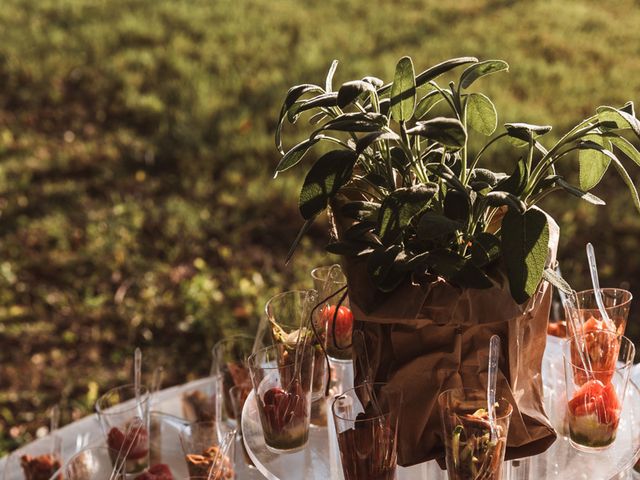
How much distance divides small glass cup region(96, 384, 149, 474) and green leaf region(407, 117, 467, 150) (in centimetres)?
88

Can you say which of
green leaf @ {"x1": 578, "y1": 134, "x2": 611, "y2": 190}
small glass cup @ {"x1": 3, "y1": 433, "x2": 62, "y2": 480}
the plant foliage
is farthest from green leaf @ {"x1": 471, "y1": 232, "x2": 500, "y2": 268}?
small glass cup @ {"x1": 3, "y1": 433, "x2": 62, "y2": 480}

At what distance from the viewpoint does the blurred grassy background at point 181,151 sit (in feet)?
10.7

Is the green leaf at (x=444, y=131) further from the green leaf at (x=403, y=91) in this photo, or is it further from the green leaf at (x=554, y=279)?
the green leaf at (x=554, y=279)

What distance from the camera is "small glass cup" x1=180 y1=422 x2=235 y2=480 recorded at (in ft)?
4.99

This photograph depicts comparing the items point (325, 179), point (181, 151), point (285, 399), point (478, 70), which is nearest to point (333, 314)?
point (285, 399)

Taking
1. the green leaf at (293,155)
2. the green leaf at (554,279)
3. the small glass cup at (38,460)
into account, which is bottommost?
the small glass cup at (38,460)

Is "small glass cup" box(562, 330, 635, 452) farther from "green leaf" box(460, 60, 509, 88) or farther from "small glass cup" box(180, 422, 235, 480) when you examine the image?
"small glass cup" box(180, 422, 235, 480)

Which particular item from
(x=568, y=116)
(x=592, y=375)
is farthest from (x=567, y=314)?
(x=568, y=116)

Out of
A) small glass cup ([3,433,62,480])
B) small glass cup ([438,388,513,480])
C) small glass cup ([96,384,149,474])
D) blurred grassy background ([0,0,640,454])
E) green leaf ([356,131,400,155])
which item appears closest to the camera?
green leaf ([356,131,400,155])

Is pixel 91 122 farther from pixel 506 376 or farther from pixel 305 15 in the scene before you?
pixel 506 376

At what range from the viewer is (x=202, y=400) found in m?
1.84

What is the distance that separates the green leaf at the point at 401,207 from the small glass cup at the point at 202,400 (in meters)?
0.72

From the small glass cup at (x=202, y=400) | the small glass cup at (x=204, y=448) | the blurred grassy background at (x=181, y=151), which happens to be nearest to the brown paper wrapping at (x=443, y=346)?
the small glass cup at (x=204, y=448)

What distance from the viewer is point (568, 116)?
4309 millimetres
